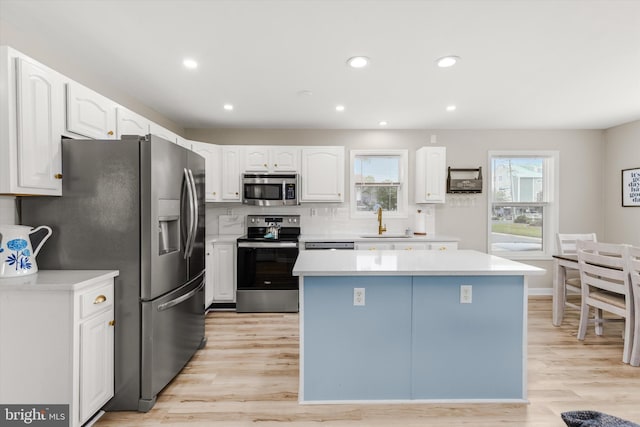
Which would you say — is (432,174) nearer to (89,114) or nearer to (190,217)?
(190,217)

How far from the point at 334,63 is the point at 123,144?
166 centimetres

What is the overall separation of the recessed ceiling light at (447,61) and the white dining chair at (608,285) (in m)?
2.05

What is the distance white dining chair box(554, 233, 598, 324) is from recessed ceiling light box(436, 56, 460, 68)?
7.38ft

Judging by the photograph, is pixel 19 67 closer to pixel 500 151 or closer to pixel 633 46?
pixel 633 46

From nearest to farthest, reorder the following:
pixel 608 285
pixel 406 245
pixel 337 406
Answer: pixel 337 406 → pixel 608 285 → pixel 406 245

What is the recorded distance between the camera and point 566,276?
11.3 ft

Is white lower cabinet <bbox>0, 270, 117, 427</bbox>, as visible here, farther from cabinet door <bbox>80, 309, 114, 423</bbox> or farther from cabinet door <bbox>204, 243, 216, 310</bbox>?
cabinet door <bbox>204, 243, 216, 310</bbox>

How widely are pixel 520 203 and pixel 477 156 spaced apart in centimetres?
99

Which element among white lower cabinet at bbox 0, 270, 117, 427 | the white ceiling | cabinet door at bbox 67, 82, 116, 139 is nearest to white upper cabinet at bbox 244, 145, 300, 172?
the white ceiling

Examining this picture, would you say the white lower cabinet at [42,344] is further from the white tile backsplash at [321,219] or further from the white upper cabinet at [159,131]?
the white tile backsplash at [321,219]

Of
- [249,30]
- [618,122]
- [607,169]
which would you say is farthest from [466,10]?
[607,169]

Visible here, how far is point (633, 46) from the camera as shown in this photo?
84.8 inches

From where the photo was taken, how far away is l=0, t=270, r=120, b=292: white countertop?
5.20 feet

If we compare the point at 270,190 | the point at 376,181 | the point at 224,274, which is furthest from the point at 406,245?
the point at 224,274
